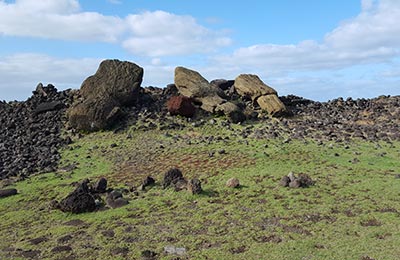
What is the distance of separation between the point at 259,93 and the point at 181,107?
11.7ft

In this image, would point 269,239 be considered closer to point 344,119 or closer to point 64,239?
point 64,239

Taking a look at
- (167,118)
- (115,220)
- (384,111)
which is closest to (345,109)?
(384,111)

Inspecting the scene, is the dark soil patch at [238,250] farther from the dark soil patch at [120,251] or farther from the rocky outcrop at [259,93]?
the rocky outcrop at [259,93]

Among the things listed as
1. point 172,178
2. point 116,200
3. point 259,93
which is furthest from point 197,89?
point 116,200

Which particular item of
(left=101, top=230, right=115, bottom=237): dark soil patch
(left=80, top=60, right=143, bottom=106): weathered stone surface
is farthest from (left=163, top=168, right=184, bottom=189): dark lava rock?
(left=80, top=60, right=143, bottom=106): weathered stone surface

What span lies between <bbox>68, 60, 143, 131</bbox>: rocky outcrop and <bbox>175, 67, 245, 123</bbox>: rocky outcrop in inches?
70.2

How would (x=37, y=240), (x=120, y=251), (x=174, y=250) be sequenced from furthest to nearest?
(x=37, y=240) < (x=120, y=251) < (x=174, y=250)

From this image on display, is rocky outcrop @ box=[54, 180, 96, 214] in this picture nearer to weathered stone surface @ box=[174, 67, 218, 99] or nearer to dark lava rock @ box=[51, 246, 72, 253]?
dark lava rock @ box=[51, 246, 72, 253]

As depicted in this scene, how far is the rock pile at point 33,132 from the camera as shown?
14.0 meters

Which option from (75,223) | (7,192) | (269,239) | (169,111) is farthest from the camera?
(169,111)

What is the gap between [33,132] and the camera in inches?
678

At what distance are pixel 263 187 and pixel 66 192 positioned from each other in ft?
15.7

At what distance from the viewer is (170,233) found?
7828 millimetres

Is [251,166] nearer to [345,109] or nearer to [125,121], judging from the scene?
[125,121]
